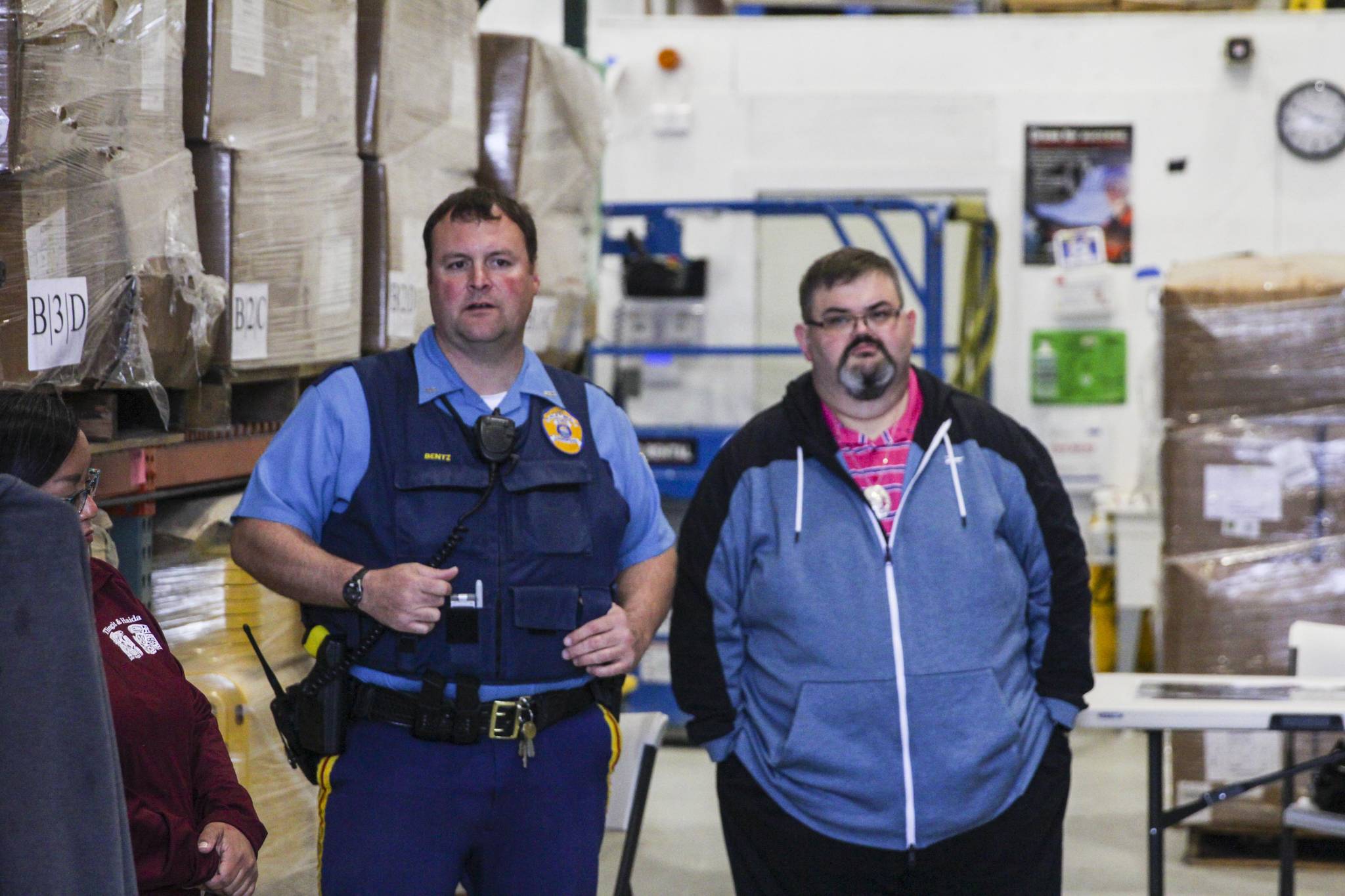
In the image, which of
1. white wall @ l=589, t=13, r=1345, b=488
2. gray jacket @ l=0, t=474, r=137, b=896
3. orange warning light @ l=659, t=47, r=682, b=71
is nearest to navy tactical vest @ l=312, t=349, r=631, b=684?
gray jacket @ l=0, t=474, r=137, b=896

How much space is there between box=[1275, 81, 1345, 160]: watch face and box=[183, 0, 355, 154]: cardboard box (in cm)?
519

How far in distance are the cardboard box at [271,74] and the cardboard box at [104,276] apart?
19 cm

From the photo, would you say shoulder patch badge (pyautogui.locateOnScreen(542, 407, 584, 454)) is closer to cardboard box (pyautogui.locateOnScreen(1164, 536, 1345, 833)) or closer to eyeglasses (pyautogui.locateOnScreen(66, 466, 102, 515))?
eyeglasses (pyautogui.locateOnScreen(66, 466, 102, 515))

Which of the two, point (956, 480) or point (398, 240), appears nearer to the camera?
point (956, 480)

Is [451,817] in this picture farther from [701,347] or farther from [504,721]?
[701,347]

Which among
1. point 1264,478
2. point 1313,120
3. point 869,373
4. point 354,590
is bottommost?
point 354,590

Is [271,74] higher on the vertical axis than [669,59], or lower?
lower

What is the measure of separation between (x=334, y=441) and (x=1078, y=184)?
561 centimetres

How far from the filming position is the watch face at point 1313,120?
7.16 metres

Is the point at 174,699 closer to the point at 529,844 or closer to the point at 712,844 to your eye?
the point at 529,844

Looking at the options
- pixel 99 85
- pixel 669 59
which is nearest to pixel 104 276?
pixel 99 85

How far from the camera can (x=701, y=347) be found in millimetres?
6969

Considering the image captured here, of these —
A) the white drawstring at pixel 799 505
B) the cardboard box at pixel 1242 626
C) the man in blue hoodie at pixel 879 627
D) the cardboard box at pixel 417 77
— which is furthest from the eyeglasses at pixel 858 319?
the cardboard box at pixel 1242 626

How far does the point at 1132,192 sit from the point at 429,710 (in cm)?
582
